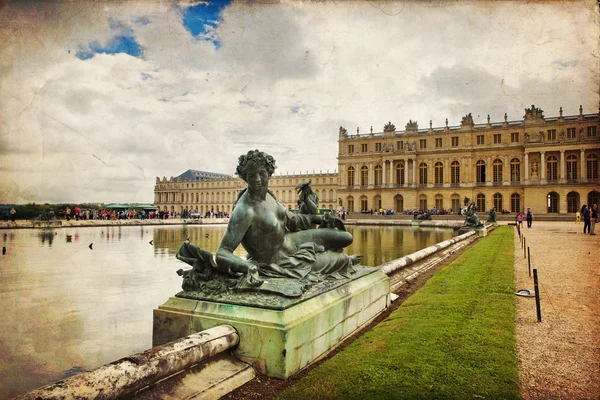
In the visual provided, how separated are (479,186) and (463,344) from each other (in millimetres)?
54351

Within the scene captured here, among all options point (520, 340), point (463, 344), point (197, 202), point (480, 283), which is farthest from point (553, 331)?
point (197, 202)

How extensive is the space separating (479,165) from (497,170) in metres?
2.30

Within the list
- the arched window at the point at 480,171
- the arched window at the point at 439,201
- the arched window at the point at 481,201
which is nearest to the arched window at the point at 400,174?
the arched window at the point at 439,201

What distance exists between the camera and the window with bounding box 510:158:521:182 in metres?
51.1

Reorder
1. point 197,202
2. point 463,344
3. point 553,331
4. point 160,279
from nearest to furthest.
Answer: point 463,344 → point 553,331 → point 160,279 → point 197,202

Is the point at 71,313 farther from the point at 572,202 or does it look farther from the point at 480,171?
the point at 480,171

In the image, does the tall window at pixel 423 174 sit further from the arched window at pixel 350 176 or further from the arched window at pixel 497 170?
the arched window at pixel 350 176

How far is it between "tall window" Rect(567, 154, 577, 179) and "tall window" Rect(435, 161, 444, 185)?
47.9 feet

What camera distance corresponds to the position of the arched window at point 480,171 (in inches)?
2093

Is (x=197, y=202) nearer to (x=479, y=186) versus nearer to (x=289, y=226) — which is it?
(x=479, y=186)

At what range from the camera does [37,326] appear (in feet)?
13.3

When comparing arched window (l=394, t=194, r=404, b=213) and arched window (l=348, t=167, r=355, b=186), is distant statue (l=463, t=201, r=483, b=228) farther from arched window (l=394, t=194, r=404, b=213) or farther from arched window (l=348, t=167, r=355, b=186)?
arched window (l=348, t=167, r=355, b=186)

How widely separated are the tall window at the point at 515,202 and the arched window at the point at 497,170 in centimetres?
259

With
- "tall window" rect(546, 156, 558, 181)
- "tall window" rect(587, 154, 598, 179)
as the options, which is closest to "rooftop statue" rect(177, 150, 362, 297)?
"tall window" rect(546, 156, 558, 181)
